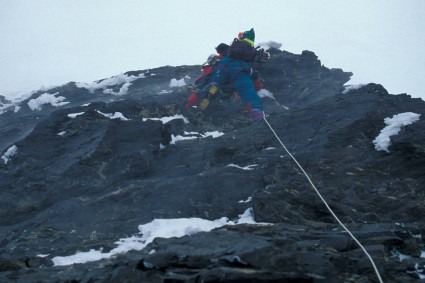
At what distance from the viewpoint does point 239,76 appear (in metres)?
14.2

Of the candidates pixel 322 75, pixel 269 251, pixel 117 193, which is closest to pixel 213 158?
pixel 117 193

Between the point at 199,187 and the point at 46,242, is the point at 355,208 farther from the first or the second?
the point at 46,242

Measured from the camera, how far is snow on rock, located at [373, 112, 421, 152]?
404 inches

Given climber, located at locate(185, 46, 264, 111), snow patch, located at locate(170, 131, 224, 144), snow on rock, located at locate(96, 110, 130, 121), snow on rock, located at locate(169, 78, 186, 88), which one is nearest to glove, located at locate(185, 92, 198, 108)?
climber, located at locate(185, 46, 264, 111)

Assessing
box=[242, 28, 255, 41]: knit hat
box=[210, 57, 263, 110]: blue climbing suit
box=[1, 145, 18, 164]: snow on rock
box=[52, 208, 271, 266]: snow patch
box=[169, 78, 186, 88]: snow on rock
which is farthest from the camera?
box=[169, 78, 186, 88]: snow on rock

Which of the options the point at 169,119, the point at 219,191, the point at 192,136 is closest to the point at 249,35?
the point at 169,119

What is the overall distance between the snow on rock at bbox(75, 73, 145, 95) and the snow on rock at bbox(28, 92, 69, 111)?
1372 millimetres

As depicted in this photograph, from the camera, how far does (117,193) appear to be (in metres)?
9.77

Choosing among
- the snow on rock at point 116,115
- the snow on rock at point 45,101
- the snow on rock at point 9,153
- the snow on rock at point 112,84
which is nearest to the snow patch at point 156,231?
the snow on rock at point 116,115

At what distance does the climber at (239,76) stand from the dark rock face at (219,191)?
51 centimetres

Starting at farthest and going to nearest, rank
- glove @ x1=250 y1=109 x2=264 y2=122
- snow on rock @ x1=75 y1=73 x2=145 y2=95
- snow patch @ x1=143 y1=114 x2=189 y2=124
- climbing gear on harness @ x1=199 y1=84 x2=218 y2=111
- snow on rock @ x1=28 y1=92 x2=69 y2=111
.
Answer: snow on rock @ x1=75 y1=73 x2=145 y2=95
snow on rock @ x1=28 y1=92 x2=69 y2=111
climbing gear on harness @ x1=199 y1=84 x2=218 y2=111
glove @ x1=250 y1=109 x2=264 y2=122
snow patch @ x1=143 y1=114 x2=189 y2=124

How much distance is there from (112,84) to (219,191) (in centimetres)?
1104

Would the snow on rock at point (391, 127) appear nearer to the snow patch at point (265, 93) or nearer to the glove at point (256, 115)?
the glove at point (256, 115)

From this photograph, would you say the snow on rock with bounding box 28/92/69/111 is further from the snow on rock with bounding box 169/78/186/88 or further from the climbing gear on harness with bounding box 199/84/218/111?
the climbing gear on harness with bounding box 199/84/218/111
